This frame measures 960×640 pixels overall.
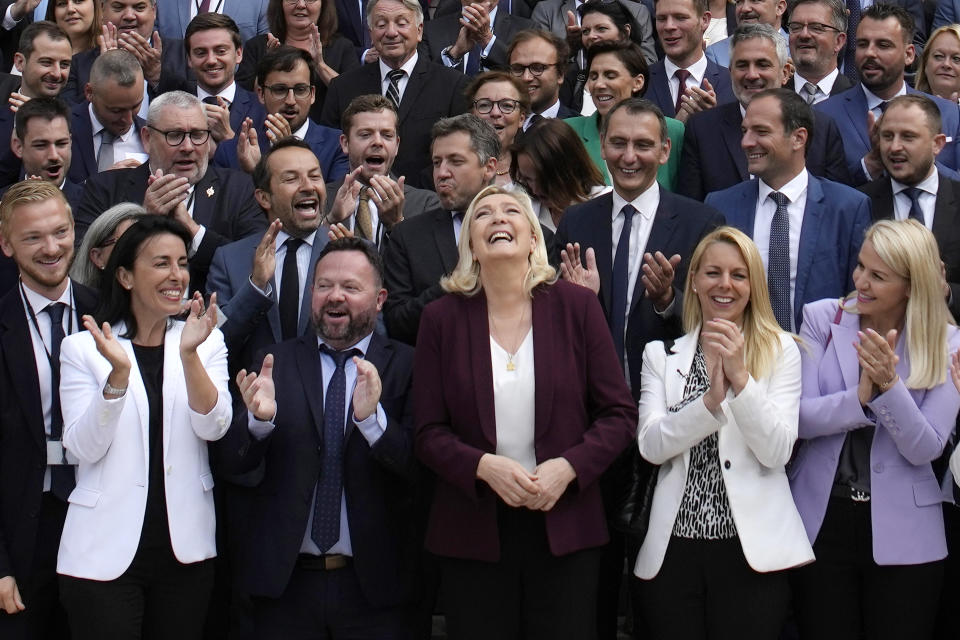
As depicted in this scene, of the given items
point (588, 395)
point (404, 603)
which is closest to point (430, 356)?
point (588, 395)

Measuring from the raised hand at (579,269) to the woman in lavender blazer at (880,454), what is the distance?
0.98 m

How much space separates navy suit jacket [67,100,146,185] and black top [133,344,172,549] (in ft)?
9.67

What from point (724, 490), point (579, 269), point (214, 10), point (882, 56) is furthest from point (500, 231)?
point (214, 10)

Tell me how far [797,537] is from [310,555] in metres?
1.87

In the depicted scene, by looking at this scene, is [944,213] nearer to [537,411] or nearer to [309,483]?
[537,411]

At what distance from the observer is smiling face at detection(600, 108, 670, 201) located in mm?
6004

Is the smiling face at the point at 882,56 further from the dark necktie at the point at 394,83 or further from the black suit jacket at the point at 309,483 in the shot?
the black suit jacket at the point at 309,483

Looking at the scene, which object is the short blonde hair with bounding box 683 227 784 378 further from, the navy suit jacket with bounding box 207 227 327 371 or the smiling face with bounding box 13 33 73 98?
the smiling face with bounding box 13 33 73 98

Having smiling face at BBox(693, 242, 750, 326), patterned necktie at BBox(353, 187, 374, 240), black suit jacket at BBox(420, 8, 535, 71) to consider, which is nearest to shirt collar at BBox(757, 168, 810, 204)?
smiling face at BBox(693, 242, 750, 326)

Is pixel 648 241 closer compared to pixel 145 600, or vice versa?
pixel 145 600

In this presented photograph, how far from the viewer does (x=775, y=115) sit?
20.5 ft

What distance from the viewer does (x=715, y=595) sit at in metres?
4.89

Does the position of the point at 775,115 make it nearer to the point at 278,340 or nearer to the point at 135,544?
the point at 278,340

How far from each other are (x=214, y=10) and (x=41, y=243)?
5.02 metres
